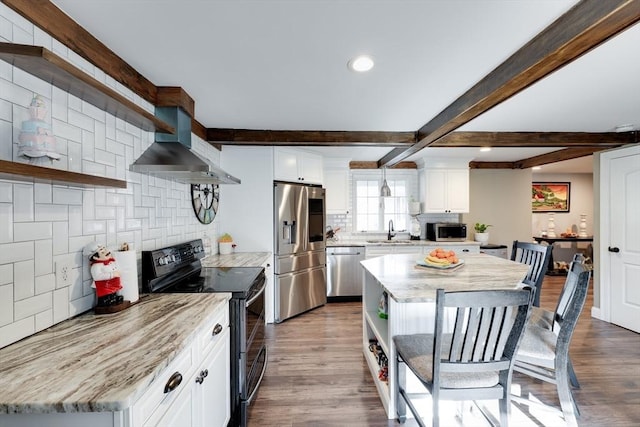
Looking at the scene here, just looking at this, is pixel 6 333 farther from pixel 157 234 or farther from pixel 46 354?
pixel 157 234

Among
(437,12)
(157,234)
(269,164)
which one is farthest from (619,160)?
(157,234)

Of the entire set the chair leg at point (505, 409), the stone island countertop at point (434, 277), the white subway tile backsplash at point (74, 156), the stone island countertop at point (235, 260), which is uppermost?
the white subway tile backsplash at point (74, 156)

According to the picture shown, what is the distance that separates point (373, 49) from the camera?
5.46ft

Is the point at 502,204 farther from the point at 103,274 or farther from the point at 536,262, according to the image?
the point at 103,274

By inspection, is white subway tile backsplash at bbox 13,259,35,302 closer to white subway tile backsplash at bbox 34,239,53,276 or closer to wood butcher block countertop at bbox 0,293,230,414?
white subway tile backsplash at bbox 34,239,53,276

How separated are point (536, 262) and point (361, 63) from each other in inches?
96.5

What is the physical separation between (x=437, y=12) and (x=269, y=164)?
2.65 meters

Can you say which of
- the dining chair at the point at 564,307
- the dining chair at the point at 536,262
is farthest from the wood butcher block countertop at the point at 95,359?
the dining chair at the point at 536,262

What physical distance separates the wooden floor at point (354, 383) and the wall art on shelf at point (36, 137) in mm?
1931

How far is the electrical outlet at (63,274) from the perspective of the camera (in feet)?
4.33

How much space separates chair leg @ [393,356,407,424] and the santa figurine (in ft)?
5.50

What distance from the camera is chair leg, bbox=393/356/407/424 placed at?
1.86m

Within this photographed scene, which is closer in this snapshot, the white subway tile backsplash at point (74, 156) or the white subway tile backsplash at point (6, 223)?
the white subway tile backsplash at point (6, 223)

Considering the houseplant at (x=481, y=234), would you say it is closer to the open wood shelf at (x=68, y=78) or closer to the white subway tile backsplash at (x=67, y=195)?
the open wood shelf at (x=68, y=78)
